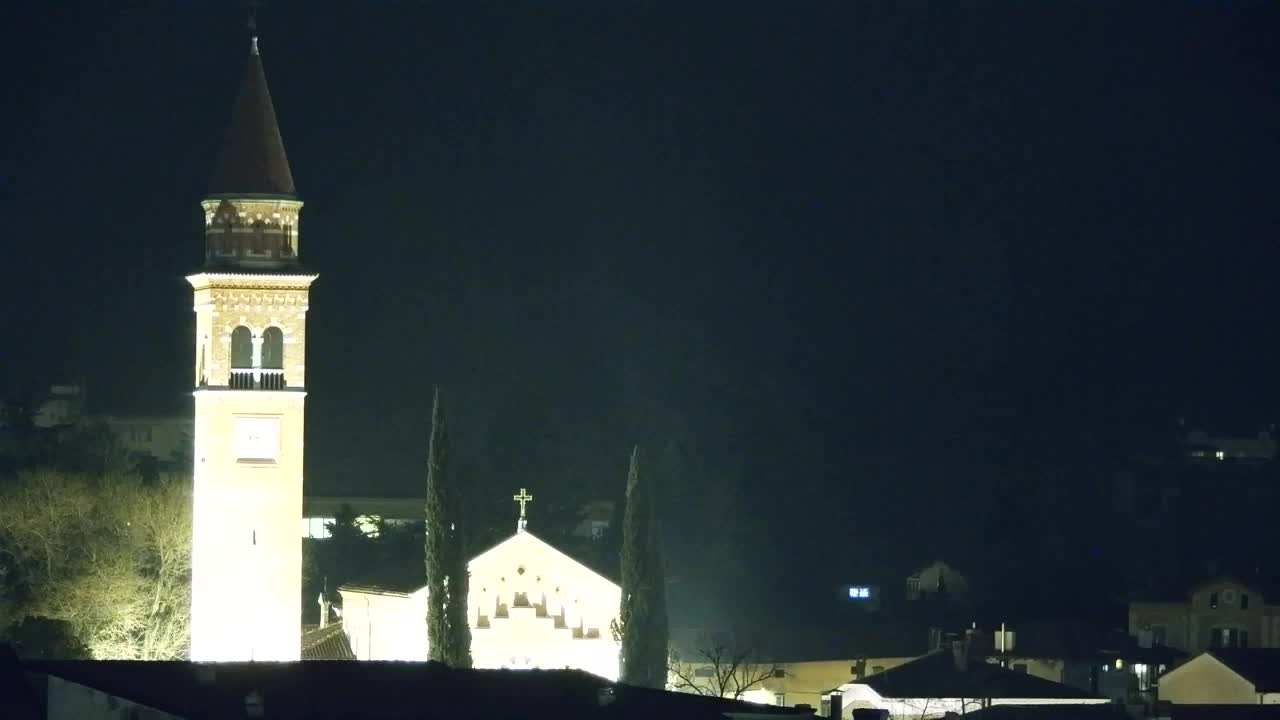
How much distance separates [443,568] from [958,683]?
13.6m

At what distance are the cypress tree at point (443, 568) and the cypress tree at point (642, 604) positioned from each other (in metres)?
3.72

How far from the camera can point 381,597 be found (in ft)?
264

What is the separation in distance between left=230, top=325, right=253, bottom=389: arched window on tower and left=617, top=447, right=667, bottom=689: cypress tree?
31.1ft

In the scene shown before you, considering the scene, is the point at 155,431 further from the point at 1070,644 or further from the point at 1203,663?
the point at 1203,663

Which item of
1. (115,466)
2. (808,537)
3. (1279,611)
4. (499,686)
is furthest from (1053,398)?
(499,686)

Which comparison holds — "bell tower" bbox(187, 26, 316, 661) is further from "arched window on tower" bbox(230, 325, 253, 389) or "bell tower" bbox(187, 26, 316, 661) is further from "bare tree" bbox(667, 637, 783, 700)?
"bare tree" bbox(667, 637, 783, 700)

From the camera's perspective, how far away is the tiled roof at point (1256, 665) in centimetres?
7719

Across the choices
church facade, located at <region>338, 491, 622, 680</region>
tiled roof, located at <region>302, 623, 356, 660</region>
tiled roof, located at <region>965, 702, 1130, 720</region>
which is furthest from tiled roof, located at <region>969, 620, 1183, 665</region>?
tiled roof, located at <region>965, 702, 1130, 720</region>

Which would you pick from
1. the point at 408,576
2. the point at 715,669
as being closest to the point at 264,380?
the point at 408,576

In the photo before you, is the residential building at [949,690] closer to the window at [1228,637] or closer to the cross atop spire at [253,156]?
the cross atop spire at [253,156]

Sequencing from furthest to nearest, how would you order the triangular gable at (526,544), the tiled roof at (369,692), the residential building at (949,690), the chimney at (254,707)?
the triangular gable at (526,544)
the residential building at (949,690)
the tiled roof at (369,692)
the chimney at (254,707)

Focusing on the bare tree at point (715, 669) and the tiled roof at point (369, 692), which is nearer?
the tiled roof at point (369, 692)

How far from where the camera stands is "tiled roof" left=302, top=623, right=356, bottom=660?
7988 centimetres

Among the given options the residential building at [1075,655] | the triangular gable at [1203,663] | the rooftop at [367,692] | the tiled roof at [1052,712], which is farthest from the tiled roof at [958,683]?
the rooftop at [367,692]
